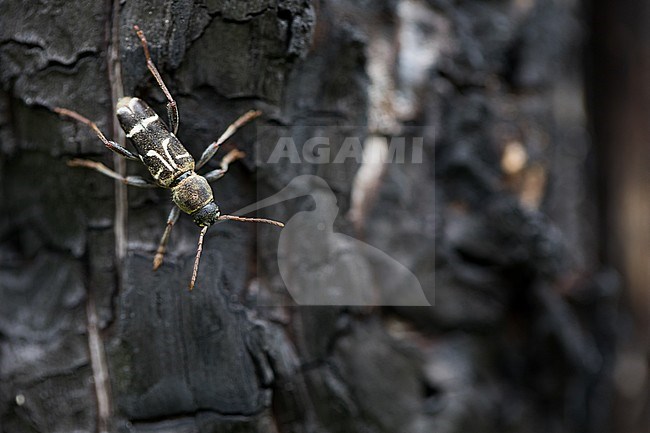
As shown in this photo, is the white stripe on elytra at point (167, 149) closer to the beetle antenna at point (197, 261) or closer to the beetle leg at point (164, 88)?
the beetle leg at point (164, 88)

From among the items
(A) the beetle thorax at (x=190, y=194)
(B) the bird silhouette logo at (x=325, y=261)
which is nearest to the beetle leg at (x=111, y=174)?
(A) the beetle thorax at (x=190, y=194)

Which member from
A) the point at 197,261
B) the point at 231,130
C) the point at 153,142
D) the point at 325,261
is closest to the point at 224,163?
the point at 231,130

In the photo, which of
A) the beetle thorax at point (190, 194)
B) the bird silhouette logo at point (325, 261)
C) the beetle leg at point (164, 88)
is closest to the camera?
the beetle leg at point (164, 88)

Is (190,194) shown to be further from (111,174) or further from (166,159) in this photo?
(111,174)

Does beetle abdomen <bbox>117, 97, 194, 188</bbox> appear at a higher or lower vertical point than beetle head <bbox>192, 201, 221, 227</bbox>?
higher

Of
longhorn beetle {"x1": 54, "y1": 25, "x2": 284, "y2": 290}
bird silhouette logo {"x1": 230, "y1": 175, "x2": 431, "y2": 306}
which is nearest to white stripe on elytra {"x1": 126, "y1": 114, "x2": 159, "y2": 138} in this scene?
longhorn beetle {"x1": 54, "y1": 25, "x2": 284, "y2": 290}

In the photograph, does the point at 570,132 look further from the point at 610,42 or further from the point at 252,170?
the point at 252,170

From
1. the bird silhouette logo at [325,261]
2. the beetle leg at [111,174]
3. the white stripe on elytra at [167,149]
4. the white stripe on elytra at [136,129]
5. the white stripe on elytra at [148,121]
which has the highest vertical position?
the white stripe on elytra at [148,121]

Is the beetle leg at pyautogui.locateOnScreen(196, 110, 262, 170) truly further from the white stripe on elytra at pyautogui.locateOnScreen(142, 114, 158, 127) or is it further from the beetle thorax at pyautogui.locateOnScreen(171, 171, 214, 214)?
the white stripe on elytra at pyautogui.locateOnScreen(142, 114, 158, 127)
